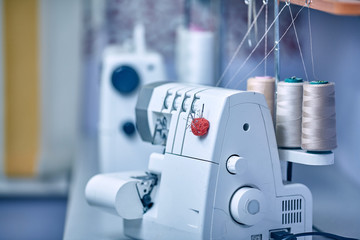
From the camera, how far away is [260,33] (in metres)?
1.12

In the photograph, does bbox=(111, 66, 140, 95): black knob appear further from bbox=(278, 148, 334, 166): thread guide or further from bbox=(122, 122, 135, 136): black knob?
bbox=(278, 148, 334, 166): thread guide

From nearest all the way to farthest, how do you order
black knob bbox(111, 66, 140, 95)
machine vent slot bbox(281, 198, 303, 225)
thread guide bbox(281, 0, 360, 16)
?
1. thread guide bbox(281, 0, 360, 16)
2. machine vent slot bbox(281, 198, 303, 225)
3. black knob bbox(111, 66, 140, 95)

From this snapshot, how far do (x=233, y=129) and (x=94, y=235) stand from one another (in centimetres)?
42

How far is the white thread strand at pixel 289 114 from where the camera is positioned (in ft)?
3.30

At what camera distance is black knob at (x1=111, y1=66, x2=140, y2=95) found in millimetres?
1729

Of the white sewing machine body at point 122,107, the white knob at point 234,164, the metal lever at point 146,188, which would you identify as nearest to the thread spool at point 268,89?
the white knob at point 234,164

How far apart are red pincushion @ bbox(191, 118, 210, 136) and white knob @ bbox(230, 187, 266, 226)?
12cm

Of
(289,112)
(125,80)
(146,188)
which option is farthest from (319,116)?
(125,80)

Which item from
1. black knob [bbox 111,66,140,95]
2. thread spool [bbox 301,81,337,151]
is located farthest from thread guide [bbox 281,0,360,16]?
black knob [bbox 111,66,140,95]

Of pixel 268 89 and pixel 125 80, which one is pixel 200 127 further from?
pixel 125 80

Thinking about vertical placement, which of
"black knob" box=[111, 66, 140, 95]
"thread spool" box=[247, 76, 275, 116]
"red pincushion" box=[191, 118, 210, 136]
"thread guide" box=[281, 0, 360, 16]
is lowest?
"red pincushion" box=[191, 118, 210, 136]

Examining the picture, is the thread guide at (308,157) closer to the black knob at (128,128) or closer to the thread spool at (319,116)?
the thread spool at (319,116)

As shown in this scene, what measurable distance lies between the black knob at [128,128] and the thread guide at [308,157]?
77cm

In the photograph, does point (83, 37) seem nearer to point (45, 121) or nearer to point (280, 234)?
point (45, 121)
